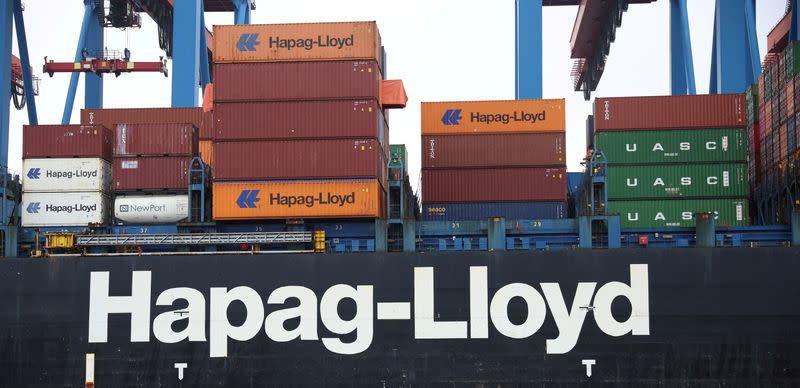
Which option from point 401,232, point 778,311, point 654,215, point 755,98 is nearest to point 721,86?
point 755,98

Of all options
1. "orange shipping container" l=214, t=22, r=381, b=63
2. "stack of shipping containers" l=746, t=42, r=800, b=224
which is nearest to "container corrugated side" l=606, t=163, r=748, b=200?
"stack of shipping containers" l=746, t=42, r=800, b=224

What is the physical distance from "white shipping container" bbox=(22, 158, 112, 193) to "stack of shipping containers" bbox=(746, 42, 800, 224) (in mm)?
20845

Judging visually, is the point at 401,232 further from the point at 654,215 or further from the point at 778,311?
the point at 778,311

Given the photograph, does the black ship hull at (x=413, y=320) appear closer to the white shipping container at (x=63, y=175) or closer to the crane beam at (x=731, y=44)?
the white shipping container at (x=63, y=175)

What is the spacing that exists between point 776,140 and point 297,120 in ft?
49.4

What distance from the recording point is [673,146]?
30797mm

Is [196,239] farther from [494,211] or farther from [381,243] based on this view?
[494,211]

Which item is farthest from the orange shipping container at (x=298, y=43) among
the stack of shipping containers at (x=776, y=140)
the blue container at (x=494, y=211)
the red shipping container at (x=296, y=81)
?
the stack of shipping containers at (x=776, y=140)

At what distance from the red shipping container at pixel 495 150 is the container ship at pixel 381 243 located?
2.6 inches

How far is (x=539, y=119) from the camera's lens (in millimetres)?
31562

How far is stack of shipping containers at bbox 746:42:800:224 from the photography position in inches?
1131

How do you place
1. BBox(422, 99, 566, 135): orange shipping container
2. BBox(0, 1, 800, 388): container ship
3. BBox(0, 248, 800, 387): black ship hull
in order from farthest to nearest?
BBox(422, 99, 566, 135): orange shipping container, BBox(0, 1, 800, 388): container ship, BBox(0, 248, 800, 387): black ship hull

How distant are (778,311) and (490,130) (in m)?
10.4

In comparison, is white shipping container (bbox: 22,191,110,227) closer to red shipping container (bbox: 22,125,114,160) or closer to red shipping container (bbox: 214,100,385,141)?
red shipping container (bbox: 22,125,114,160)
